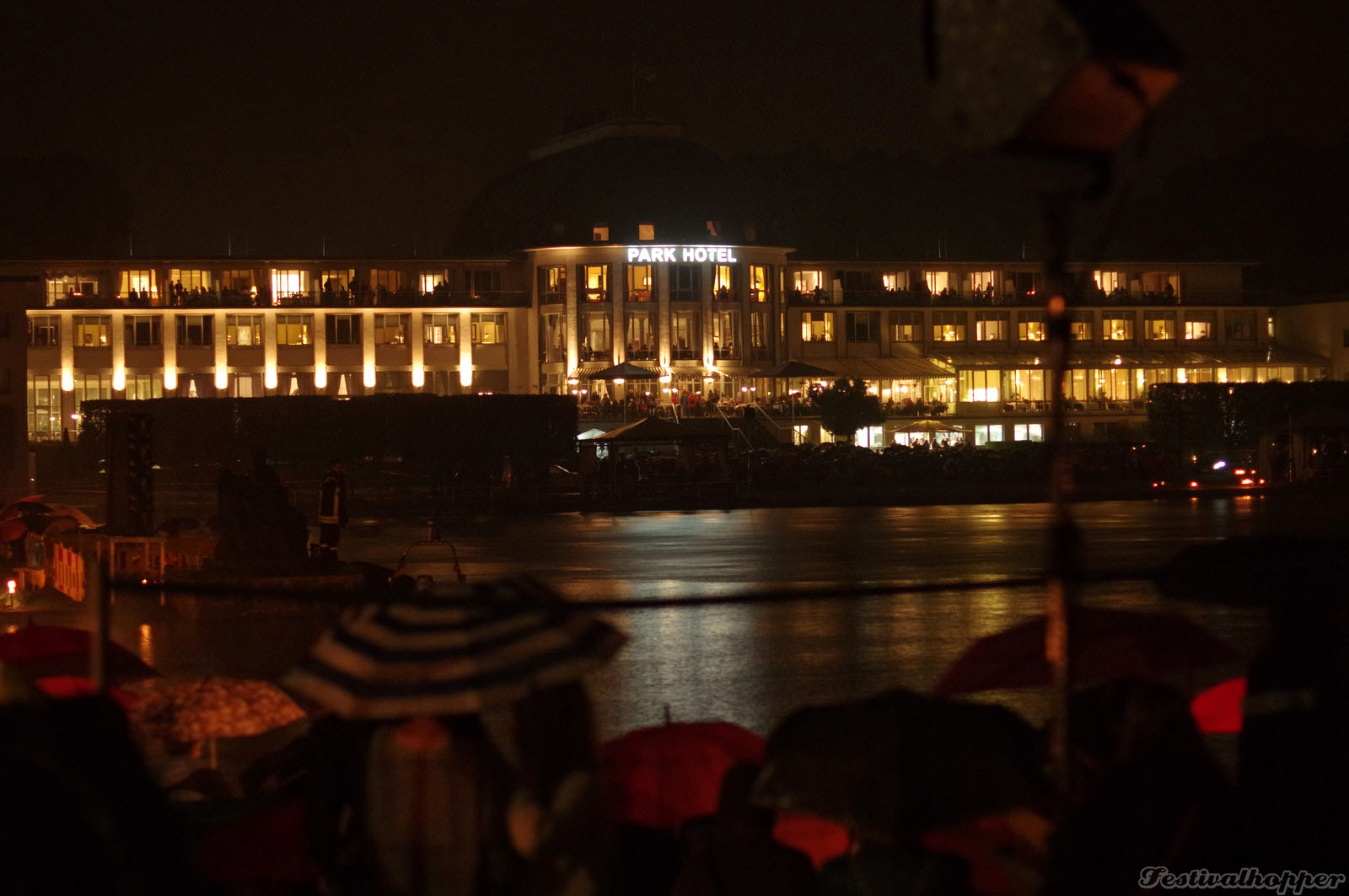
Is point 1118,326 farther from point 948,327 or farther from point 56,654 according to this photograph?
point 56,654

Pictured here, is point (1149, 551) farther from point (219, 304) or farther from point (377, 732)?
point (219, 304)

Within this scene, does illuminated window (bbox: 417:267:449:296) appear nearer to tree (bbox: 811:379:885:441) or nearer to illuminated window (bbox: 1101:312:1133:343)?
tree (bbox: 811:379:885:441)

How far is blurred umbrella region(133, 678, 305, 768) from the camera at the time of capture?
6488 mm

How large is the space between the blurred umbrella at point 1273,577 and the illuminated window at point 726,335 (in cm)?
7288

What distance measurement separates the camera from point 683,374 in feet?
251

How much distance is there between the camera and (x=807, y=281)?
83500 millimetres

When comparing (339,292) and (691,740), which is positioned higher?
(339,292)

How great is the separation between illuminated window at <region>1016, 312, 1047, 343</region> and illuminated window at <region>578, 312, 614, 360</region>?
2344cm

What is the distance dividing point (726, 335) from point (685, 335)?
2.13 m

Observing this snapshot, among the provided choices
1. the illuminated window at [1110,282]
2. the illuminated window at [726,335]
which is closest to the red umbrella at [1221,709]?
the illuminated window at [726,335]

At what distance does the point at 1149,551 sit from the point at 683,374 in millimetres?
54754

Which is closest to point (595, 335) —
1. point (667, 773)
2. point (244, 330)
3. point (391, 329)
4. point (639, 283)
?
point (639, 283)

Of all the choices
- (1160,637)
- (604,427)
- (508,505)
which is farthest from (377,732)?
(604,427)

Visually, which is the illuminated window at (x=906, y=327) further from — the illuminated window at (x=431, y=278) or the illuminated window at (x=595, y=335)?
the illuminated window at (x=431, y=278)
